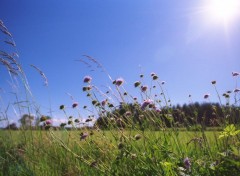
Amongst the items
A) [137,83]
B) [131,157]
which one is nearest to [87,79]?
[137,83]

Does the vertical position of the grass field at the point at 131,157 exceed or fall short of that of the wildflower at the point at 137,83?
it falls short

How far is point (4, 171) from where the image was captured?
14.3 ft

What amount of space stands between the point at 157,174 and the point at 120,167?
556mm

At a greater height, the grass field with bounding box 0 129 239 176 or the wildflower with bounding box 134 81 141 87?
the wildflower with bounding box 134 81 141 87

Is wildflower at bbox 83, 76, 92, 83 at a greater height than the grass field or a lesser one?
greater

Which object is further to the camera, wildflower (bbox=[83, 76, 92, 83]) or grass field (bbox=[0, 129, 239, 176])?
wildflower (bbox=[83, 76, 92, 83])

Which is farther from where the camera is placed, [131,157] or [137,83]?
[137,83]

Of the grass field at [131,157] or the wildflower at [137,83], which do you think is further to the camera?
the wildflower at [137,83]

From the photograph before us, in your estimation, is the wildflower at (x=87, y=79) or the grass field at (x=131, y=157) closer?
the grass field at (x=131, y=157)

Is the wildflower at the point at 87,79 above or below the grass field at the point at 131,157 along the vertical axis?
above

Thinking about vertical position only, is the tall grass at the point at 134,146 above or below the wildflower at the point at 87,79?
below

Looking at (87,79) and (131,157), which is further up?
(87,79)

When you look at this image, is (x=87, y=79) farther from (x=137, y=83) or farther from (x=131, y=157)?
(x=131, y=157)

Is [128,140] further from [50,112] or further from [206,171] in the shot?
[50,112]
